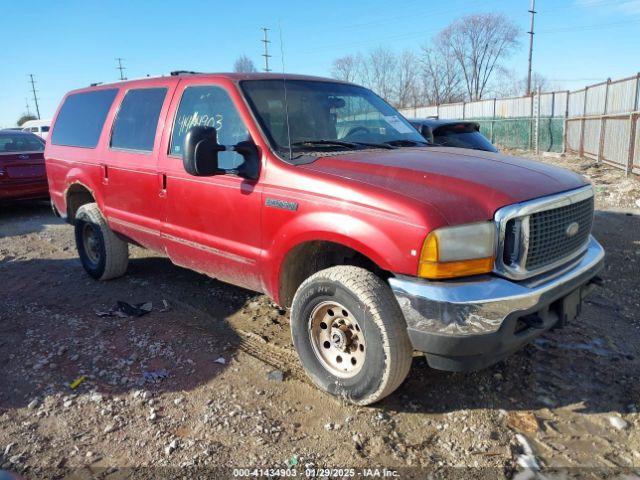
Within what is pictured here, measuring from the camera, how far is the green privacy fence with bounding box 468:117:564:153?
20.0m

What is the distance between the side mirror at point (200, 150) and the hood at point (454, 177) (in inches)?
24.2

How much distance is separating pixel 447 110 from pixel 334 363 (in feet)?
103

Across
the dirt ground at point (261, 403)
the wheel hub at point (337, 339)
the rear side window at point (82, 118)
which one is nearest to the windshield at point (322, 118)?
the wheel hub at point (337, 339)

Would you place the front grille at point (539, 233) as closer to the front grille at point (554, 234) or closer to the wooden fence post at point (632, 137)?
the front grille at point (554, 234)

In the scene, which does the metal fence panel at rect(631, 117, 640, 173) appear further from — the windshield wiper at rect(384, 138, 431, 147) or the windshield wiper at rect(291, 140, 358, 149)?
the windshield wiper at rect(291, 140, 358, 149)

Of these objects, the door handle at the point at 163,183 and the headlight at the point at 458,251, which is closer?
the headlight at the point at 458,251

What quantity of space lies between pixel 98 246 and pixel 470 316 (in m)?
4.24

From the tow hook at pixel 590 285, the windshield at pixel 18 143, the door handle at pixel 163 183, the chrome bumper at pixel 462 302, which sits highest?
the windshield at pixel 18 143

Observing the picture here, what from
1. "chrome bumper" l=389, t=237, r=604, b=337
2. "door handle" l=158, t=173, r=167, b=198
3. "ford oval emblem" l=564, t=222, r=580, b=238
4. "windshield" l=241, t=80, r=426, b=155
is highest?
"windshield" l=241, t=80, r=426, b=155

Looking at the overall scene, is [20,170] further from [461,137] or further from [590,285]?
[590,285]

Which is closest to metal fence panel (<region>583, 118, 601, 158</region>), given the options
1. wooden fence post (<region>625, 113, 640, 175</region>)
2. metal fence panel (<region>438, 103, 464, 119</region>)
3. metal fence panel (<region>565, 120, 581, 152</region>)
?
metal fence panel (<region>565, 120, 581, 152</region>)

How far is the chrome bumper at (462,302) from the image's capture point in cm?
248

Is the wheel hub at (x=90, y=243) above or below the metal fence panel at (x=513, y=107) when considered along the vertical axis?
below

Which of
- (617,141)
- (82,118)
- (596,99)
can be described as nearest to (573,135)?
(596,99)
